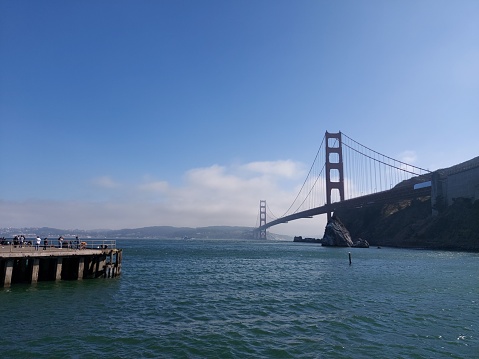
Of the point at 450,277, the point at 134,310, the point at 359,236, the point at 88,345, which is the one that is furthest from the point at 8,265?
the point at 359,236

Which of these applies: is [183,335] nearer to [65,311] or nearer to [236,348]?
[236,348]

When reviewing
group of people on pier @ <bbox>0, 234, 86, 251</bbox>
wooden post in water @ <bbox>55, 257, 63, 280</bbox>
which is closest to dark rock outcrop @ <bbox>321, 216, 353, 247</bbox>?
group of people on pier @ <bbox>0, 234, 86, 251</bbox>

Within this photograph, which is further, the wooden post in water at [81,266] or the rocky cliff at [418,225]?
the rocky cliff at [418,225]

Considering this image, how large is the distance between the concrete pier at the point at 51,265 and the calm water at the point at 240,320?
1.66m

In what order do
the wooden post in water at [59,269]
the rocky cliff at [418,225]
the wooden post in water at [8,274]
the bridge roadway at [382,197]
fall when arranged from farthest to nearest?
the bridge roadway at [382,197]
the rocky cliff at [418,225]
the wooden post in water at [59,269]
the wooden post in water at [8,274]

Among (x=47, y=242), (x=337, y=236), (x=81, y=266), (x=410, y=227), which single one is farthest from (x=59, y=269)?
(x=410, y=227)

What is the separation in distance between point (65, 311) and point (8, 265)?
1079 cm

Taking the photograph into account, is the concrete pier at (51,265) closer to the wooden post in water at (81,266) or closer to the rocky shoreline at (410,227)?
the wooden post in water at (81,266)

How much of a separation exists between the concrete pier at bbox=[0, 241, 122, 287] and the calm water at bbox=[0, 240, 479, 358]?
1656 millimetres

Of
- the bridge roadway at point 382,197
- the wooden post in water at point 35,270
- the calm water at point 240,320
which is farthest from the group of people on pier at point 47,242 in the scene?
the bridge roadway at point 382,197

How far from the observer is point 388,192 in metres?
113

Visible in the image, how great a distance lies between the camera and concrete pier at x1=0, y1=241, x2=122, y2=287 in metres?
26.1

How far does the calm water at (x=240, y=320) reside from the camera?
1301cm

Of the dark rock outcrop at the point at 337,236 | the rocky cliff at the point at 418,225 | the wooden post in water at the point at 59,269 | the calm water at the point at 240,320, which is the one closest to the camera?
the calm water at the point at 240,320
